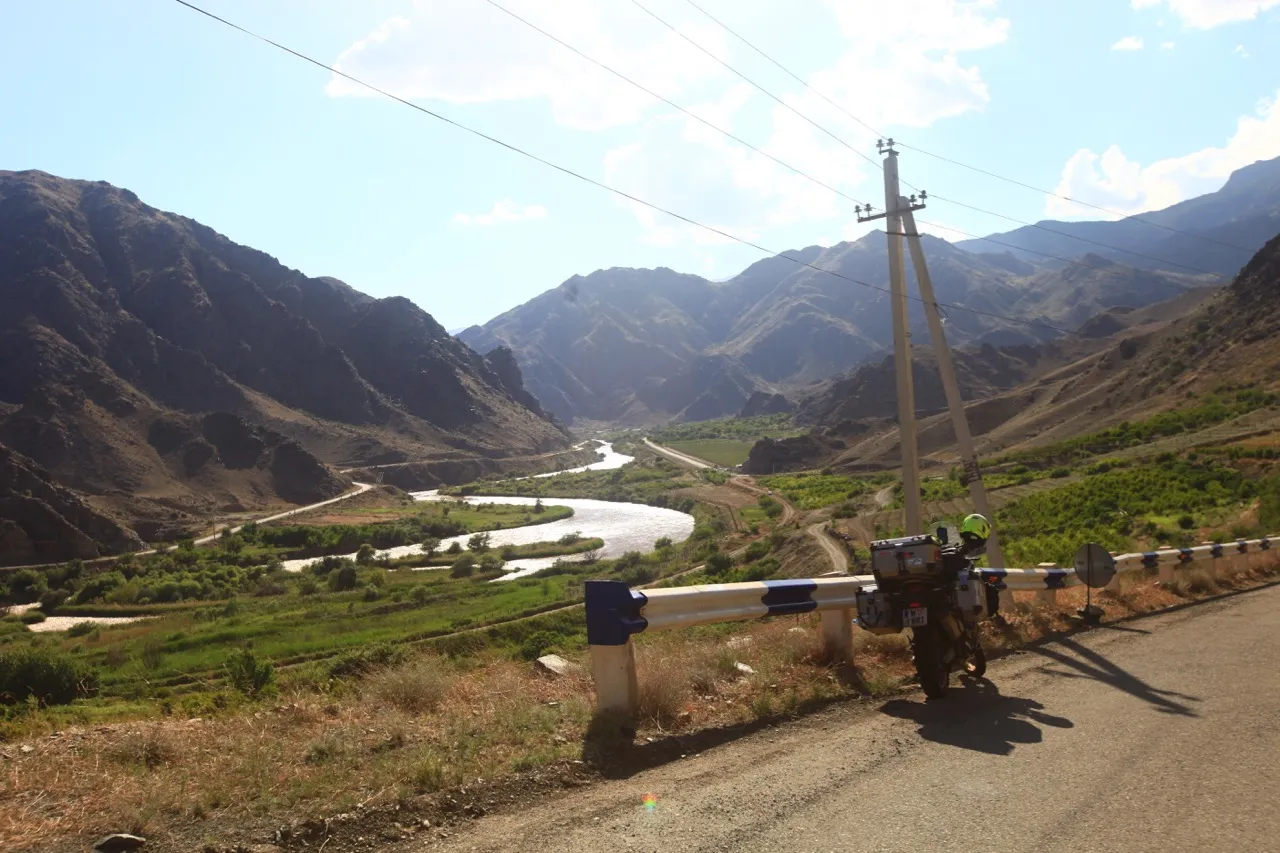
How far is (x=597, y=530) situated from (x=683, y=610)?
85997 millimetres

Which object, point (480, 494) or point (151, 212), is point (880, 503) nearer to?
point (480, 494)

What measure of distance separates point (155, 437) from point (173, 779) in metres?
128

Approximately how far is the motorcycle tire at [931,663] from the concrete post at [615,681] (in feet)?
9.13

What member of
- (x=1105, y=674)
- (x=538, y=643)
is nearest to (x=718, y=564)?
(x=538, y=643)

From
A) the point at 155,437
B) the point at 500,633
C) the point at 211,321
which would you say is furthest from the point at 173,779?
the point at 211,321

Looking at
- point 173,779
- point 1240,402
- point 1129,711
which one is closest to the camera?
point 173,779

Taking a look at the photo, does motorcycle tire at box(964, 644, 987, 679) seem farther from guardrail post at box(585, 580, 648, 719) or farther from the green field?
the green field

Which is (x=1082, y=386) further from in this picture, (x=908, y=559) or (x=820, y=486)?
(x=908, y=559)

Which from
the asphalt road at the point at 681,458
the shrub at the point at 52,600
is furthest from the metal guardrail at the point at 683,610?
the asphalt road at the point at 681,458

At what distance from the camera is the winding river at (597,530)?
7519 cm

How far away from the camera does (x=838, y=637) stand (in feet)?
28.7

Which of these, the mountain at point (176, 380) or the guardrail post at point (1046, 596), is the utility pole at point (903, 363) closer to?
the guardrail post at point (1046, 596)

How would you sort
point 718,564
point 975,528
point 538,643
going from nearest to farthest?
point 975,528 → point 538,643 → point 718,564

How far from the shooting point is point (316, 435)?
6058 inches
